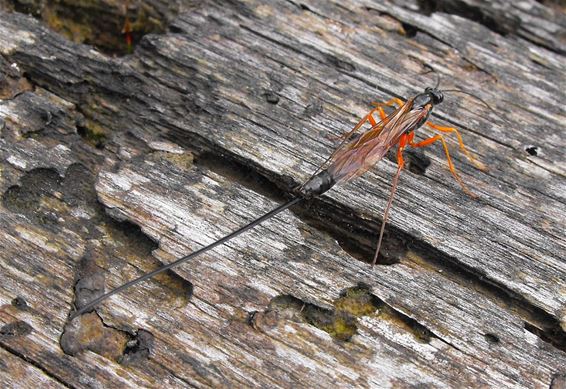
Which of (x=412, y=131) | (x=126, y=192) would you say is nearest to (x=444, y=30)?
(x=412, y=131)

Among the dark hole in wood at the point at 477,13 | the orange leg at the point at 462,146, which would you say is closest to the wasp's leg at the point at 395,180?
the orange leg at the point at 462,146

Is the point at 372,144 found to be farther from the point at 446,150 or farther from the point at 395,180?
the point at 446,150

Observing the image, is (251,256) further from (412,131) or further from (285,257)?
(412,131)

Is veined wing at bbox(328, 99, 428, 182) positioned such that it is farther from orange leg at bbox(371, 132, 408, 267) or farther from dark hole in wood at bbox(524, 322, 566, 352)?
dark hole in wood at bbox(524, 322, 566, 352)

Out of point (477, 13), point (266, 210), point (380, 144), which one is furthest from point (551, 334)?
point (477, 13)

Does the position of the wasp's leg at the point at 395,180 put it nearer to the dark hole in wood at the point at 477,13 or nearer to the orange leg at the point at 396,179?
the orange leg at the point at 396,179

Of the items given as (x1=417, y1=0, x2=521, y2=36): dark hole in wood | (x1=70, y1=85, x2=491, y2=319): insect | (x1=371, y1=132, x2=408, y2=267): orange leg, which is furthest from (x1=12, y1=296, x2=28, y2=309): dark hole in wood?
(x1=417, y1=0, x2=521, y2=36): dark hole in wood
